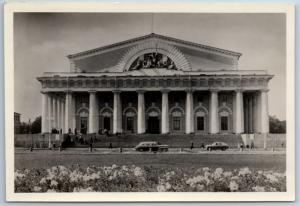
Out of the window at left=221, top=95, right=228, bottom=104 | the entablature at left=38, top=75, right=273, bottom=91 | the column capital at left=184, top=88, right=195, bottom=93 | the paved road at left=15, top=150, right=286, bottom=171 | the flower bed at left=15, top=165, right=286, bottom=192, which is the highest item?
the entablature at left=38, top=75, right=273, bottom=91

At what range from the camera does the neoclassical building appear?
624cm

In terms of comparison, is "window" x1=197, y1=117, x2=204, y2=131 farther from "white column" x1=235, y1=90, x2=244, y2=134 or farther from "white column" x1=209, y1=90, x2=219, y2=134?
"white column" x1=235, y1=90, x2=244, y2=134

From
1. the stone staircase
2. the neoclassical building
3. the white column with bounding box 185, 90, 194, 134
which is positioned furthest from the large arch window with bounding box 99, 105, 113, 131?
the white column with bounding box 185, 90, 194, 134

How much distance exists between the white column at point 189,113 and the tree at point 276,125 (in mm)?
726

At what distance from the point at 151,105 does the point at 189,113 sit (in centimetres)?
36

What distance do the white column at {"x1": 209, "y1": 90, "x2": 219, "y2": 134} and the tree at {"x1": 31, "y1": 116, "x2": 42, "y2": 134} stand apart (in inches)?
61.9

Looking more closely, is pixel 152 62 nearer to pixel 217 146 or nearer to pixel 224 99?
pixel 224 99

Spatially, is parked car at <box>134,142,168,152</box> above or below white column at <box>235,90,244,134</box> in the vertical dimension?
below

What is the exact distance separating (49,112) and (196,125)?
1.36 m

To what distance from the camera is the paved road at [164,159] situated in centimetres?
610

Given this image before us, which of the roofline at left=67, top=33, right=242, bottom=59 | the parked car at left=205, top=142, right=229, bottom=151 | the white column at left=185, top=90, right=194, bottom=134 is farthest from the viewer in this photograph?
the white column at left=185, top=90, right=194, bottom=134

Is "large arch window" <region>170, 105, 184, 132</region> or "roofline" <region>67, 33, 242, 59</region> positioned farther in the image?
"large arch window" <region>170, 105, 184, 132</region>

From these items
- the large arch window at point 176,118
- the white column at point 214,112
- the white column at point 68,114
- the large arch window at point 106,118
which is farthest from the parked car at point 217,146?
the white column at point 68,114

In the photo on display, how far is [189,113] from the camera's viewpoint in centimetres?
635
